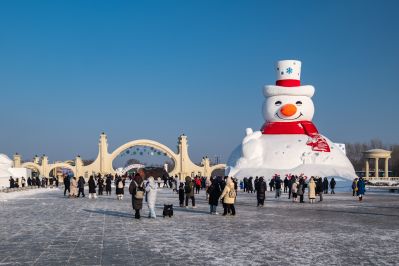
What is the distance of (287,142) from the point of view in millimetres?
42844

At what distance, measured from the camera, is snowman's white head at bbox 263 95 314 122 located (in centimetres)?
4278

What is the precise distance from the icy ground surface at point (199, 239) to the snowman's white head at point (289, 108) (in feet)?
84.8

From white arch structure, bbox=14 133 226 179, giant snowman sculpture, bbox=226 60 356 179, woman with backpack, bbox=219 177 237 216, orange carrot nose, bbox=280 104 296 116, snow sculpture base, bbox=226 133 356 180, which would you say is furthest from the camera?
white arch structure, bbox=14 133 226 179

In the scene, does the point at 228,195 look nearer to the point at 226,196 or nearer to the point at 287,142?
the point at 226,196

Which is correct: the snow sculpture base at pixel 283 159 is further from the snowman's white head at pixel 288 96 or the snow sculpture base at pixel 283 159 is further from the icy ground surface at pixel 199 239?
the icy ground surface at pixel 199 239

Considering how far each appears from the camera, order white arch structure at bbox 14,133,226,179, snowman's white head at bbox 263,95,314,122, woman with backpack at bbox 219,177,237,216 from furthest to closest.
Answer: white arch structure at bbox 14,133,226,179, snowman's white head at bbox 263,95,314,122, woman with backpack at bbox 219,177,237,216

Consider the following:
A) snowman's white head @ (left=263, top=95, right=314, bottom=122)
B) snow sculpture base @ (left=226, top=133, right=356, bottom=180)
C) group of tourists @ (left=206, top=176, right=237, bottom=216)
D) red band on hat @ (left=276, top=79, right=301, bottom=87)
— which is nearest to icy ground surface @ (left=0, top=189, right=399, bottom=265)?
group of tourists @ (left=206, top=176, right=237, bottom=216)

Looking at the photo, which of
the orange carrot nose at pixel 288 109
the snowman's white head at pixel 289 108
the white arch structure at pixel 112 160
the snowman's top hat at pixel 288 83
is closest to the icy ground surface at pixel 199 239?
the orange carrot nose at pixel 288 109

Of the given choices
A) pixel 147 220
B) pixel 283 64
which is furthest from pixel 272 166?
pixel 147 220

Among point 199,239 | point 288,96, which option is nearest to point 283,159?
point 288,96

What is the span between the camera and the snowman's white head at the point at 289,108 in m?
42.8

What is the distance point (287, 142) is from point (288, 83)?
5224 mm

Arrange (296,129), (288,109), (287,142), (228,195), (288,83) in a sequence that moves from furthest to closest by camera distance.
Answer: (296,129) < (288,83) < (287,142) < (288,109) < (228,195)

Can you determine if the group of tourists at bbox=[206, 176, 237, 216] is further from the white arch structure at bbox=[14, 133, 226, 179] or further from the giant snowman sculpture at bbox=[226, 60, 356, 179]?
the white arch structure at bbox=[14, 133, 226, 179]
